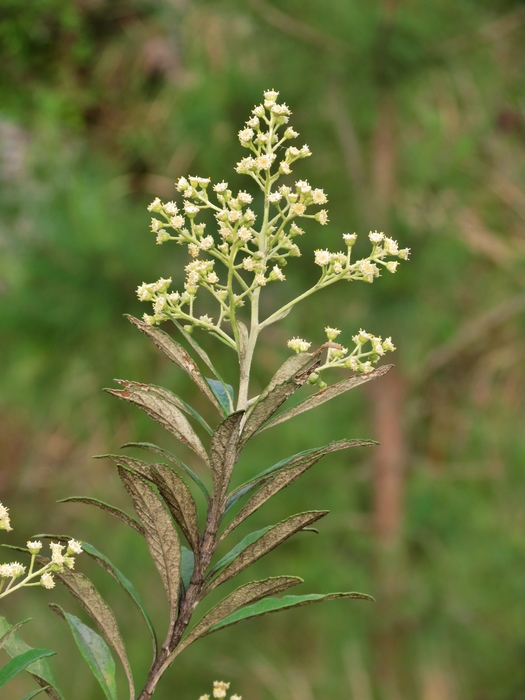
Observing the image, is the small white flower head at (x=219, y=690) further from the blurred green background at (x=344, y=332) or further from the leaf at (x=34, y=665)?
the blurred green background at (x=344, y=332)

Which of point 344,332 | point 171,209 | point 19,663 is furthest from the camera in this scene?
point 344,332

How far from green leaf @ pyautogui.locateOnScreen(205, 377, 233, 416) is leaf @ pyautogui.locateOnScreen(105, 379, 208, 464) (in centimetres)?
2

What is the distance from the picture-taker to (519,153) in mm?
3400

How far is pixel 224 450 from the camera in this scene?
0.41m

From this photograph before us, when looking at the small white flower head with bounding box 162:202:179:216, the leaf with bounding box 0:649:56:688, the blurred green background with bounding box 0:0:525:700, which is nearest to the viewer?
the leaf with bounding box 0:649:56:688

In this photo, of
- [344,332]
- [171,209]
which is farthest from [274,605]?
[344,332]

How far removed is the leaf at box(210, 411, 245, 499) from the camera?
400mm

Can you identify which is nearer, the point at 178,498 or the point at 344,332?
the point at 178,498

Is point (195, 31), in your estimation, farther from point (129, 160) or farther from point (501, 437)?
point (501, 437)

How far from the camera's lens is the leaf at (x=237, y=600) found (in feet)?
1.36

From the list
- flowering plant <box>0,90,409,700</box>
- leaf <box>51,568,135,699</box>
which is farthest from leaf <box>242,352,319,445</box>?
leaf <box>51,568,135,699</box>

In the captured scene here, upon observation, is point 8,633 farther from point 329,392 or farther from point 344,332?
point 344,332

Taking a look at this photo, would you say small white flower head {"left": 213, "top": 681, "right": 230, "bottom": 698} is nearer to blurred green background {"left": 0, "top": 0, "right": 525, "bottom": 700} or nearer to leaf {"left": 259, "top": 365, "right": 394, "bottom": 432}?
leaf {"left": 259, "top": 365, "right": 394, "bottom": 432}

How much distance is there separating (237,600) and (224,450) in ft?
0.24
